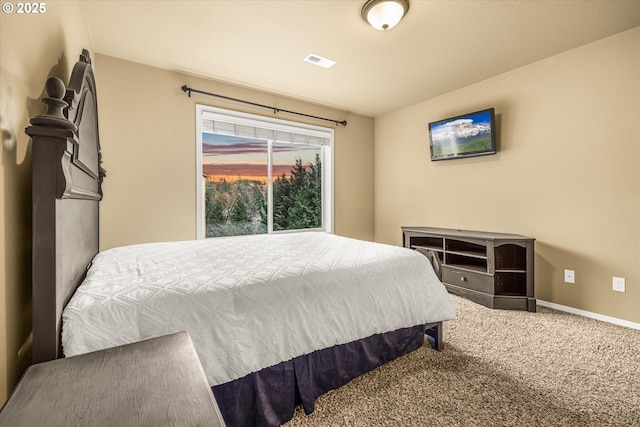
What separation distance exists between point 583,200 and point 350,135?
117 inches

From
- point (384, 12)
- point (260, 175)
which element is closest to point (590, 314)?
point (384, 12)

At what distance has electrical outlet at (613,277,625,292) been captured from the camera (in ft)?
8.16

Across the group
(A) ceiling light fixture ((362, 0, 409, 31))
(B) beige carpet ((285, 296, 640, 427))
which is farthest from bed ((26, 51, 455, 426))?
(A) ceiling light fixture ((362, 0, 409, 31))

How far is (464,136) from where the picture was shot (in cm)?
351

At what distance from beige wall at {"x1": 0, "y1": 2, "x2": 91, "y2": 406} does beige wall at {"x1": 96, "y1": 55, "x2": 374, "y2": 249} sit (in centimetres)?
180

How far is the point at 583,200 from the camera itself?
106 inches

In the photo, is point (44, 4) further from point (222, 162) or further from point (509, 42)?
point (509, 42)

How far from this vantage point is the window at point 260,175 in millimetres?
3461

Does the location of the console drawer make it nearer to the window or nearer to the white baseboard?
the white baseboard

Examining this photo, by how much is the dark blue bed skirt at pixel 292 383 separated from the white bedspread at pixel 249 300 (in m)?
0.16

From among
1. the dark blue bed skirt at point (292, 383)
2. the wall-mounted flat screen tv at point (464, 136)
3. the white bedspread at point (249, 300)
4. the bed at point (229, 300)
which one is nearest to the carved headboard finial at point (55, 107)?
the bed at point (229, 300)

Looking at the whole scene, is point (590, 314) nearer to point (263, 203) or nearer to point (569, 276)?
point (569, 276)

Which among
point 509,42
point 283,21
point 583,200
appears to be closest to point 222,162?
point 283,21

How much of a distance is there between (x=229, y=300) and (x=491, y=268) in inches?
109
